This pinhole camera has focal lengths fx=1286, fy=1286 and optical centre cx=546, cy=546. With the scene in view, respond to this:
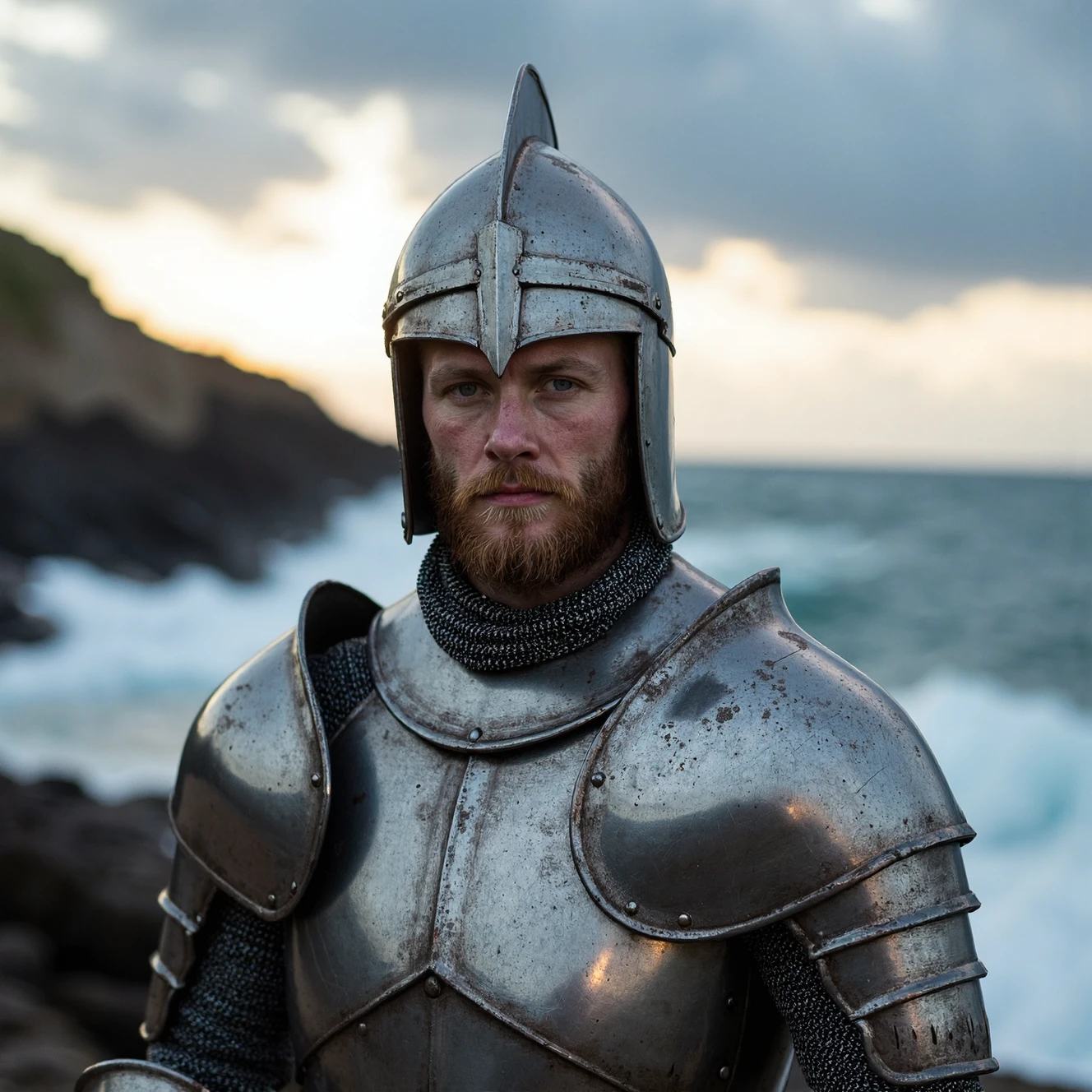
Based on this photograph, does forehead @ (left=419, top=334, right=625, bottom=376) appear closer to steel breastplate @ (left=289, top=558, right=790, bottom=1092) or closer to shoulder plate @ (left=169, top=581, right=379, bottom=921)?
steel breastplate @ (left=289, top=558, right=790, bottom=1092)

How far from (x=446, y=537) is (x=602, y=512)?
367 millimetres

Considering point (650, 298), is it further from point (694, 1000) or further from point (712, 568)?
point (712, 568)

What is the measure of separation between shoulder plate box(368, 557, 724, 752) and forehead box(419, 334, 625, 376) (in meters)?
0.44

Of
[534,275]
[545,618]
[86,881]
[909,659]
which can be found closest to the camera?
[534,275]

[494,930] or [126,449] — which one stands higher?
[126,449]

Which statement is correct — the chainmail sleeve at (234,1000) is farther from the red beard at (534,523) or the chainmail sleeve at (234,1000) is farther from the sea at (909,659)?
the sea at (909,659)

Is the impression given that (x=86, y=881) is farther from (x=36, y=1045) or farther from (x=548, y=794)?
(x=548, y=794)

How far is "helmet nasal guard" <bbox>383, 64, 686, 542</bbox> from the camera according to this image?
7.61 ft

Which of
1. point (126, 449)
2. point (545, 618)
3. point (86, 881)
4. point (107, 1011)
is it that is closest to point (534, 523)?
point (545, 618)

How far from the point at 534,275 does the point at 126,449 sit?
20.7 m

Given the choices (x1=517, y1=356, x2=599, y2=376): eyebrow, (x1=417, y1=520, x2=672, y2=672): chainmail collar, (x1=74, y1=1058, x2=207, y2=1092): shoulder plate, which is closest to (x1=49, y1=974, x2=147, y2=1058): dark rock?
(x1=74, y1=1058, x2=207, y2=1092): shoulder plate

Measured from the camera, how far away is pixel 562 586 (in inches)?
97.6

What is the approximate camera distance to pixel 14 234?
75.5 feet

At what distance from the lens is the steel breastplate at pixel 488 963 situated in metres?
2.11
